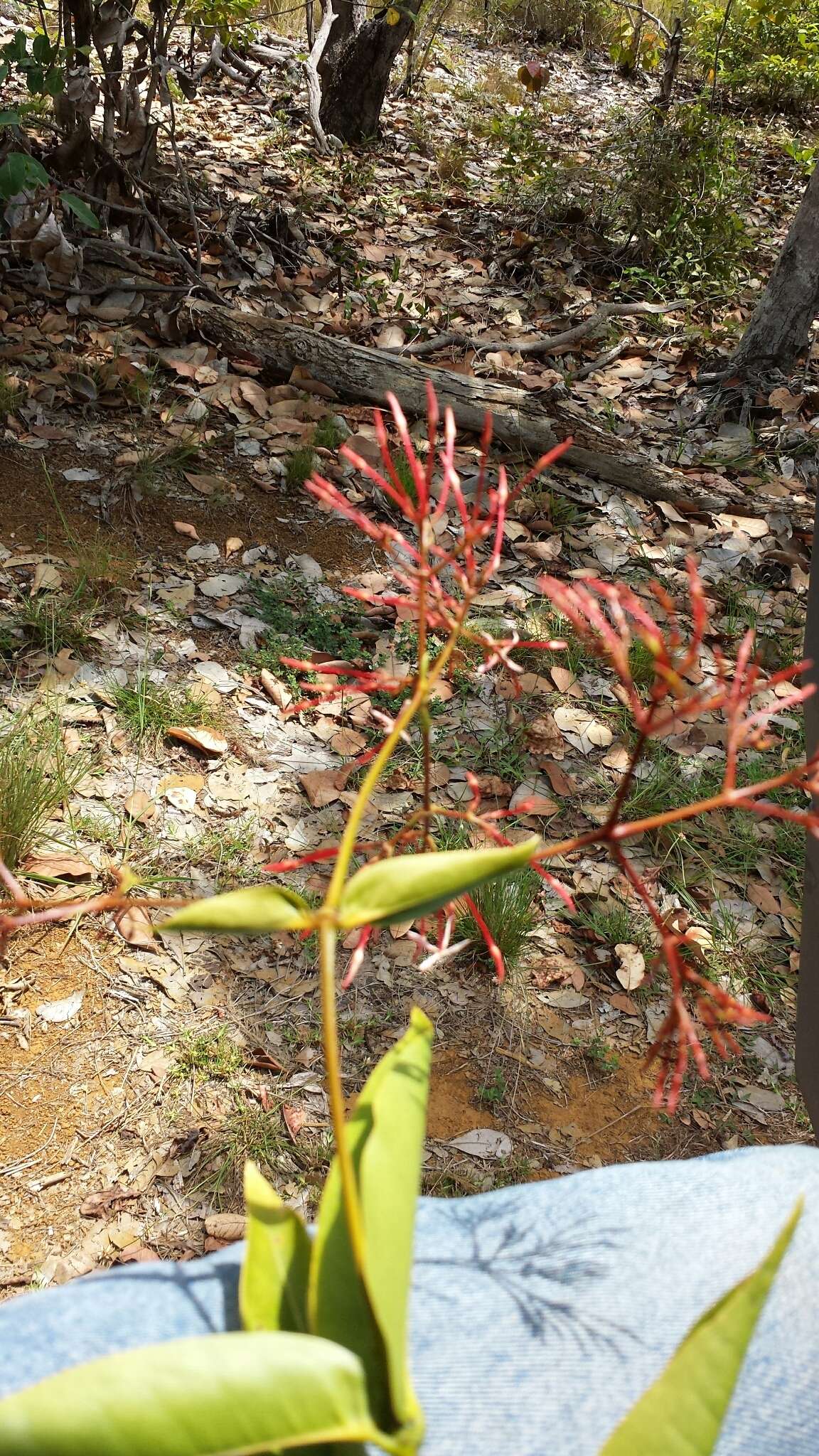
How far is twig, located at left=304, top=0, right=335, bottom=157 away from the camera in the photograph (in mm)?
4559

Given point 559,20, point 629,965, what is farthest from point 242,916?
point 559,20

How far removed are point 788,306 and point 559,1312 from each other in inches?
141

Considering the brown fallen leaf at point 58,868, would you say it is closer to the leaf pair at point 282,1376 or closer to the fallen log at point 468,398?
the leaf pair at point 282,1376

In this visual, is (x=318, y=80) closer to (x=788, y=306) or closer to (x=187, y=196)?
(x=187, y=196)

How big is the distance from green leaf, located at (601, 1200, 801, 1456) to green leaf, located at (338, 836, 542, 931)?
0.65ft

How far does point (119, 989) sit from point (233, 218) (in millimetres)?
3153

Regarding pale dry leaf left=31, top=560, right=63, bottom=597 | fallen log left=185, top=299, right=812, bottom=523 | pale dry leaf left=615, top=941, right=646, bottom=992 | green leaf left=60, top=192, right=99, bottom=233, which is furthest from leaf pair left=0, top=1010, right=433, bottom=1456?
fallen log left=185, top=299, right=812, bottom=523

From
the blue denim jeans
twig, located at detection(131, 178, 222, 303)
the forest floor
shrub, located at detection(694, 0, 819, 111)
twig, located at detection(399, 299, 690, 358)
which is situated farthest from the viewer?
shrub, located at detection(694, 0, 819, 111)

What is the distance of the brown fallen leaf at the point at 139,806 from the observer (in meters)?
1.92

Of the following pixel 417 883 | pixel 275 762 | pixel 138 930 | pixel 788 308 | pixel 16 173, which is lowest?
pixel 138 930

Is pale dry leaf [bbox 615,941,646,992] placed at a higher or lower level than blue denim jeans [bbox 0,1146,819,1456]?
lower

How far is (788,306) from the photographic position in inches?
136

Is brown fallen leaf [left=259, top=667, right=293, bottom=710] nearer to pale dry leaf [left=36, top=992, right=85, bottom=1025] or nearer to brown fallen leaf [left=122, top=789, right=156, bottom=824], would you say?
brown fallen leaf [left=122, top=789, right=156, bottom=824]

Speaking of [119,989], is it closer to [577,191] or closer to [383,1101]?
[383,1101]
